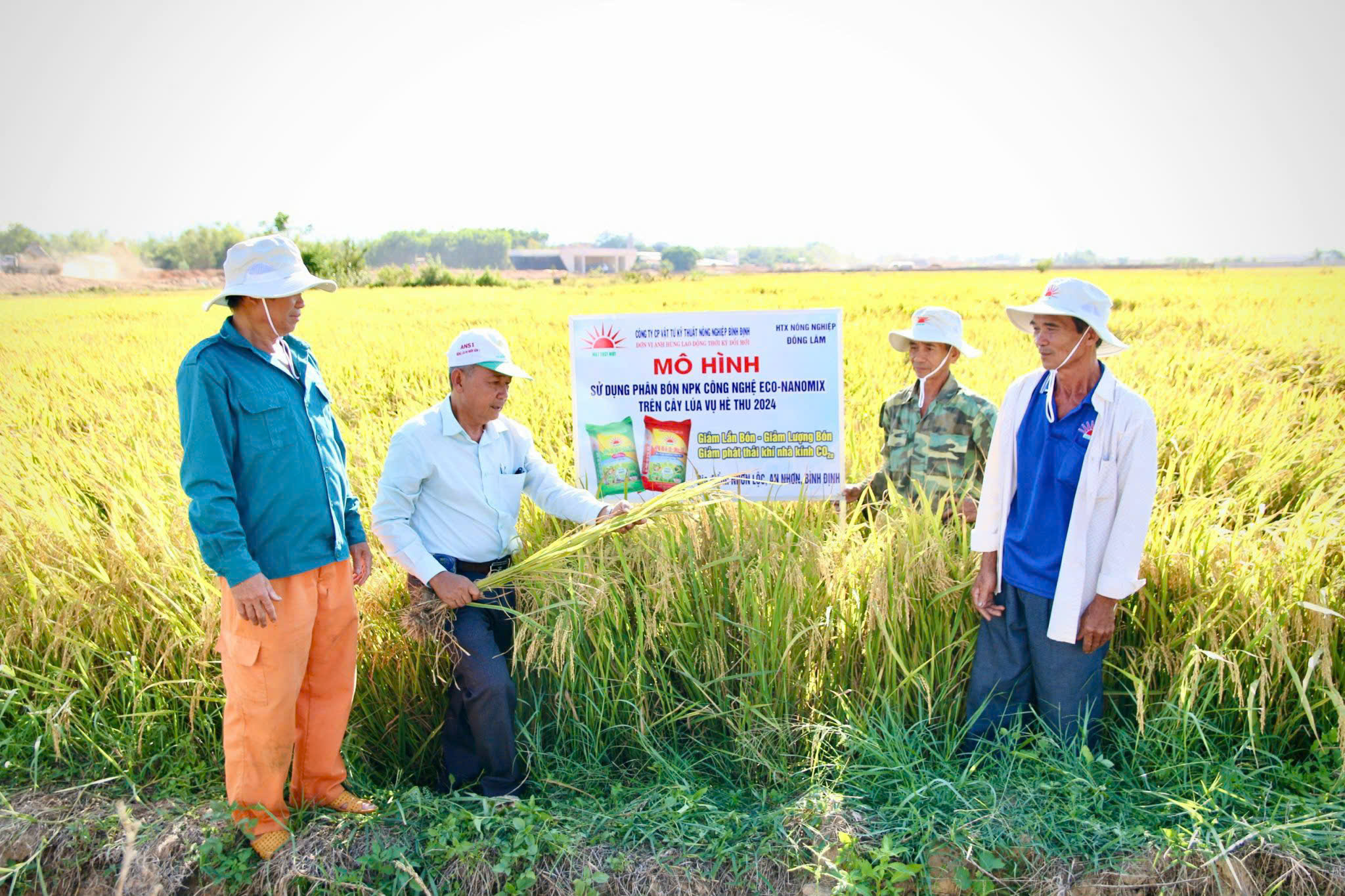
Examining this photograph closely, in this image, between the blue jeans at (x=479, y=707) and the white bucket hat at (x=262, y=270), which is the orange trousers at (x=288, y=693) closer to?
the blue jeans at (x=479, y=707)

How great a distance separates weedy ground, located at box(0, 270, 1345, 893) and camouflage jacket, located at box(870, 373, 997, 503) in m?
0.37

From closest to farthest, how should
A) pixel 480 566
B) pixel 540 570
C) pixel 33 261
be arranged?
pixel 540 570 → pixel 480 566 → pixel 33 261

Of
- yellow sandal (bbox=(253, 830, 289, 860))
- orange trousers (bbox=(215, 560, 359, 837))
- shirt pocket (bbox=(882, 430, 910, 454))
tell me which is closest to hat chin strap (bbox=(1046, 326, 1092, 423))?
shirt pocket (bbox=(882, 430, 910, 454))

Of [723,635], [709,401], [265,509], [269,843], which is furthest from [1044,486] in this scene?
[269,843]

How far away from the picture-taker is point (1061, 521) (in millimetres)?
2725

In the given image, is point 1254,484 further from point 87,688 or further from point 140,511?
point 140,511

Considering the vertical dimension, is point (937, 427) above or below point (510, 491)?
above

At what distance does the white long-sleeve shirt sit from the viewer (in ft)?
9.41

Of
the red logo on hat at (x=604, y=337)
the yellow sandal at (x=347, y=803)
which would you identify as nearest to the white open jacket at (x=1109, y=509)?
the red logo on hat at (x=604, y=337)

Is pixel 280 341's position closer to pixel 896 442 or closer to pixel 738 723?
pixel 738 723

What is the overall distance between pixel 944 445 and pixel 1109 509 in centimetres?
102

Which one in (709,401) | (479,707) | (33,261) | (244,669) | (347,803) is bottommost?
(347,803)

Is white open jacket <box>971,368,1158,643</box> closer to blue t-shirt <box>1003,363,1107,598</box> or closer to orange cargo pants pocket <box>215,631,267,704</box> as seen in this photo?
blue t-shirt <box>1003,363,1107,598</box>

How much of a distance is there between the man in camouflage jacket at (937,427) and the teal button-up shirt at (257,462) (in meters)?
2.27
